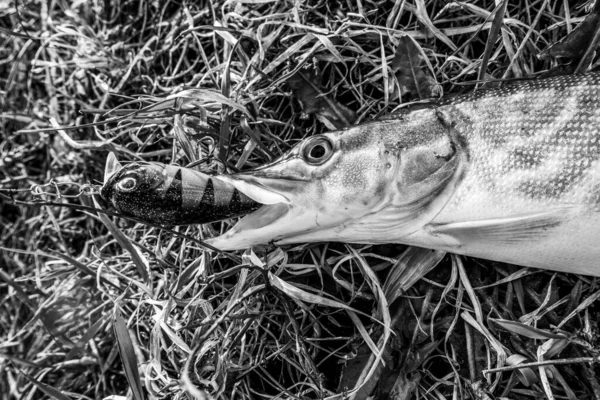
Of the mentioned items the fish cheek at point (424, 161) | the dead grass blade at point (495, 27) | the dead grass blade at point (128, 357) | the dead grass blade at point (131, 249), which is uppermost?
the dead grass blade at point (495, 27)

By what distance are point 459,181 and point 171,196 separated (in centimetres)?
109

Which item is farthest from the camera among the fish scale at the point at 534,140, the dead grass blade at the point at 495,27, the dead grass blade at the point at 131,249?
the dead grass blade at the point at 131,249

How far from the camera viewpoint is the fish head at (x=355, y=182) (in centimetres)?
195

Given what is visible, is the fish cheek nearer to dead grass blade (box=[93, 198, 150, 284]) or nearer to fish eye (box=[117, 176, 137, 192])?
fish eye (box=[117, 176, 137, 192])

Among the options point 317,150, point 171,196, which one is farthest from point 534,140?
point 171,196

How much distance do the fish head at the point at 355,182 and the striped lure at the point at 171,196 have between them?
0.06m

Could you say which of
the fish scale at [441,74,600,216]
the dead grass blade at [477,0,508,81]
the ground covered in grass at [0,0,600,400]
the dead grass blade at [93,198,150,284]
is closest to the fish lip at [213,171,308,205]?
the ground covered in grass at [0,0,600,400]

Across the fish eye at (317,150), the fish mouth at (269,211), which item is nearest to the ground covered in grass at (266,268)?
the fish mouth at (269,211)

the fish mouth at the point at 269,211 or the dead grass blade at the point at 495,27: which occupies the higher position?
the dead grass blade at the point at 495,27

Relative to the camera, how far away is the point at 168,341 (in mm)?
2572

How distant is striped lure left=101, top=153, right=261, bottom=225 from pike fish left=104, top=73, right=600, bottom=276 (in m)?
0.04

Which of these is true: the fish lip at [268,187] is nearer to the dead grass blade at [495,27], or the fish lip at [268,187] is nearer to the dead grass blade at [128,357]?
the dead grass blade at [128,357]

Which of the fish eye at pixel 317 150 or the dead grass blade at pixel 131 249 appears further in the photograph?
the dead grass blade at pixel 131 249

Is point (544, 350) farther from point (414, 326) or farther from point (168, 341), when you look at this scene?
point (168, 341)
